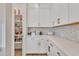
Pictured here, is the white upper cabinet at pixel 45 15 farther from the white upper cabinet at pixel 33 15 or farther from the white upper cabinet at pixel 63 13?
the white upper cabinet at pixel 63 13

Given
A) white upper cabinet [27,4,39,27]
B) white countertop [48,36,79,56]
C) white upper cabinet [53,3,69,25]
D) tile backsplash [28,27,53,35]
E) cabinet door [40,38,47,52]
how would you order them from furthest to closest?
tile backsplash [28,27,53,35] < white upper cabinet [27,4,39,27] < cabinet door [40,38,47,52] < white upper cabinet [53,3,69,25] < white countertop [48,36,79,56]

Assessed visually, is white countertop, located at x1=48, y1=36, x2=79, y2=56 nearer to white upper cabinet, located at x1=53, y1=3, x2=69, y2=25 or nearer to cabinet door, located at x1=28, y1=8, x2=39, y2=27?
white upper cabinet, located at x1=53, y1=3, x2=69, y2=25

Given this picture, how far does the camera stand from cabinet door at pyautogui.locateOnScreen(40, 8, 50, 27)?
4.67 meters

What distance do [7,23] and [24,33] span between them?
154 inches

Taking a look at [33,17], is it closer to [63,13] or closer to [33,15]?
[33,15]

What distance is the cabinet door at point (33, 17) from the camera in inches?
181

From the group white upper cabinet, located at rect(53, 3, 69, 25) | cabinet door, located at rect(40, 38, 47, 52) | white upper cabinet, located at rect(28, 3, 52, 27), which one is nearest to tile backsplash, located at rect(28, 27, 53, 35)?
white upper cabinet, located at rect(28, 3, 52, 27)

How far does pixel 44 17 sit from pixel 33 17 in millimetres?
398

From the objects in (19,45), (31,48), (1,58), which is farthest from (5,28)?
(19,45)

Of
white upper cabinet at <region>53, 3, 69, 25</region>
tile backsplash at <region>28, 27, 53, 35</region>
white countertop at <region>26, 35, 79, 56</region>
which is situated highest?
white upper cabinet at <region>53, 3, 69, 25</region>

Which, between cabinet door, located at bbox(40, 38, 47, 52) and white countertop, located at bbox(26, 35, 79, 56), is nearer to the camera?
white countertop, located at bbox(26, 35, 79, 56)

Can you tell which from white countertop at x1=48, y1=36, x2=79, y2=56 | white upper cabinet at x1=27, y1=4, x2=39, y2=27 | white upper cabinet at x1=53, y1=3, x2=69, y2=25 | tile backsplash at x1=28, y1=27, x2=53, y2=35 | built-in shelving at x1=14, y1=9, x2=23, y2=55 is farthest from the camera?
built-in shelving at x1=14, y1=9, x2=23, y2=55

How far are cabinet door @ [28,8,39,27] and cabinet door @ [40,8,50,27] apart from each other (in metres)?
0.18

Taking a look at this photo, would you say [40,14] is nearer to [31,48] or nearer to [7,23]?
[31,48]
